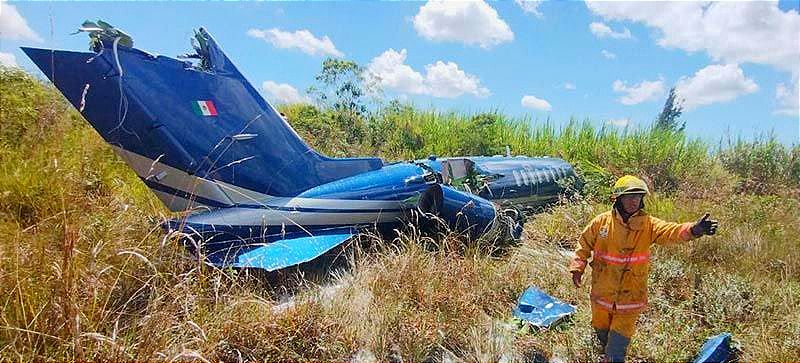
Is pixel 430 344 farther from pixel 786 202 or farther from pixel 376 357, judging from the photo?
pixel 786 202

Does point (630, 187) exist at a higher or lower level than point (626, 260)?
higher

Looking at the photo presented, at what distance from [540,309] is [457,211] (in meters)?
1.64

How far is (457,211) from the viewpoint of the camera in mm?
5562

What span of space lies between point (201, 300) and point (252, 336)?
0.39 metres

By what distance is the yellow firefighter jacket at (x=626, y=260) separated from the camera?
3385 mm

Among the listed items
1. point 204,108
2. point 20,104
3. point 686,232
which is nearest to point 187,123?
point 204,108

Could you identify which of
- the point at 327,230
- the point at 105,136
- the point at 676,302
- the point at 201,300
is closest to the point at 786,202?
the point at 676,302

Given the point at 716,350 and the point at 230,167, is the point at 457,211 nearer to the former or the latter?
the point at 230,167

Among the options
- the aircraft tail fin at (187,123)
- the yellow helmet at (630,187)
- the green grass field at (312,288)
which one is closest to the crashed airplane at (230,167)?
the aircraft tail fin at (187,123)

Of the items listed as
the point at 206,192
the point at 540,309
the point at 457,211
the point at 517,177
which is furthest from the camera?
the point at 517,177

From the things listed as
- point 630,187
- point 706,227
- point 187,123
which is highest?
point 187,123

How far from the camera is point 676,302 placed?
459 cm

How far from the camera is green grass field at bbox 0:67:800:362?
271 cm

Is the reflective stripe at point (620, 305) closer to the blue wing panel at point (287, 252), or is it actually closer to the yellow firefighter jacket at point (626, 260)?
the yellow firefighter jacket at point (626, 260)
